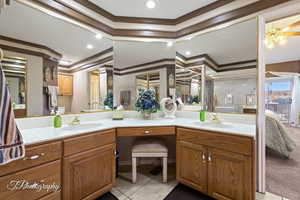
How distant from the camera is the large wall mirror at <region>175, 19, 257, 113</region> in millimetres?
1770

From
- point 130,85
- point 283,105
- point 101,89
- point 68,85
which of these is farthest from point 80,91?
point 283,105

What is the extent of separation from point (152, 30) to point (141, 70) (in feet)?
2.19

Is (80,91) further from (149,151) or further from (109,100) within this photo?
(149,151)

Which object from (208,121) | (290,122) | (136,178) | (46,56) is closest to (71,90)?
(46,56)

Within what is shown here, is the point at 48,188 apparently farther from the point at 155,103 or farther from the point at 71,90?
the point at 155,103

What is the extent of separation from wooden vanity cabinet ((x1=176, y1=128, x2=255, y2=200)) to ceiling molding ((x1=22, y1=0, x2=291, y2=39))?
1494 mm

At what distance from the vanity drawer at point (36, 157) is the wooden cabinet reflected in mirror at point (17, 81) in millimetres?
622

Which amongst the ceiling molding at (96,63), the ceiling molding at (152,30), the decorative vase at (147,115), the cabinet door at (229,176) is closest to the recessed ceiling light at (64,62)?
the ceiling molding at (96,63)

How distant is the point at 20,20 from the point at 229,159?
255cm

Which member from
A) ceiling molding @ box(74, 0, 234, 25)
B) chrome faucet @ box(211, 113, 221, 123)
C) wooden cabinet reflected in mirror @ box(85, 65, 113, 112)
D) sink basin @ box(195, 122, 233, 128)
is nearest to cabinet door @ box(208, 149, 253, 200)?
sink basin @ box(195, 122, 233, 128)

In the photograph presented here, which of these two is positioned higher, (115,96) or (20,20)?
(20,20)

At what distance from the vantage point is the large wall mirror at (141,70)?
2.32 metres

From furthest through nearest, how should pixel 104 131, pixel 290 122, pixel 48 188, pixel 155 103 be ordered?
pixel 290 122, pixel 155 103, pixel 104 131, pixel 48 188

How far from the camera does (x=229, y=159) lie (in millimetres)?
1394
